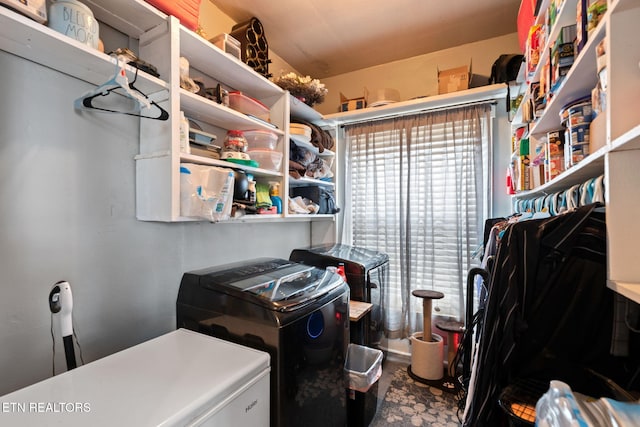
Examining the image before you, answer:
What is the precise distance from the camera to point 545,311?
3.01 ft

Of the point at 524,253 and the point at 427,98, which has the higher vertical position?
the point at 427,98

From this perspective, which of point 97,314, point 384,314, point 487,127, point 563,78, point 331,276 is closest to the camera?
point 563,78

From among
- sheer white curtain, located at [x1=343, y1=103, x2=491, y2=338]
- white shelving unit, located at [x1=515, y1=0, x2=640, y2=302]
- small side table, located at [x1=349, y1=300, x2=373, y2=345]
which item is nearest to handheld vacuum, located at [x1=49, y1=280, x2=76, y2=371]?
small side table, located at [x1=349, y1=300, x2=373, y2=345]

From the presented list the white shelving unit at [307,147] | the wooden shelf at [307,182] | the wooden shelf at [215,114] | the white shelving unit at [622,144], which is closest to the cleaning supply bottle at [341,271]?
the white shelving unit at [307,147]

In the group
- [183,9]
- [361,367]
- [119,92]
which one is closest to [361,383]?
[361,367]

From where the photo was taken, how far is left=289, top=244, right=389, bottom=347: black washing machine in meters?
2.15

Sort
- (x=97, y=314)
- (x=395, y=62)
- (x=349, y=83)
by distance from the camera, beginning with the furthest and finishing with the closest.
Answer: (x=349, y=83), (x=395, y=62), (x=97, y=314)

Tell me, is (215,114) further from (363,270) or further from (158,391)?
(363,270)

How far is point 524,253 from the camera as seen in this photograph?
92cm

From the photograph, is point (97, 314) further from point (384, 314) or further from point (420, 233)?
point (420, 233)

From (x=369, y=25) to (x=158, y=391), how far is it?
8.33 ft

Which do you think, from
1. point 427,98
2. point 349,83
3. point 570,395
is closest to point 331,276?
point 570,395

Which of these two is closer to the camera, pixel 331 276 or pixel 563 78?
pixel 563 78

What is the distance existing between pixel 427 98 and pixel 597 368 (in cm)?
208
